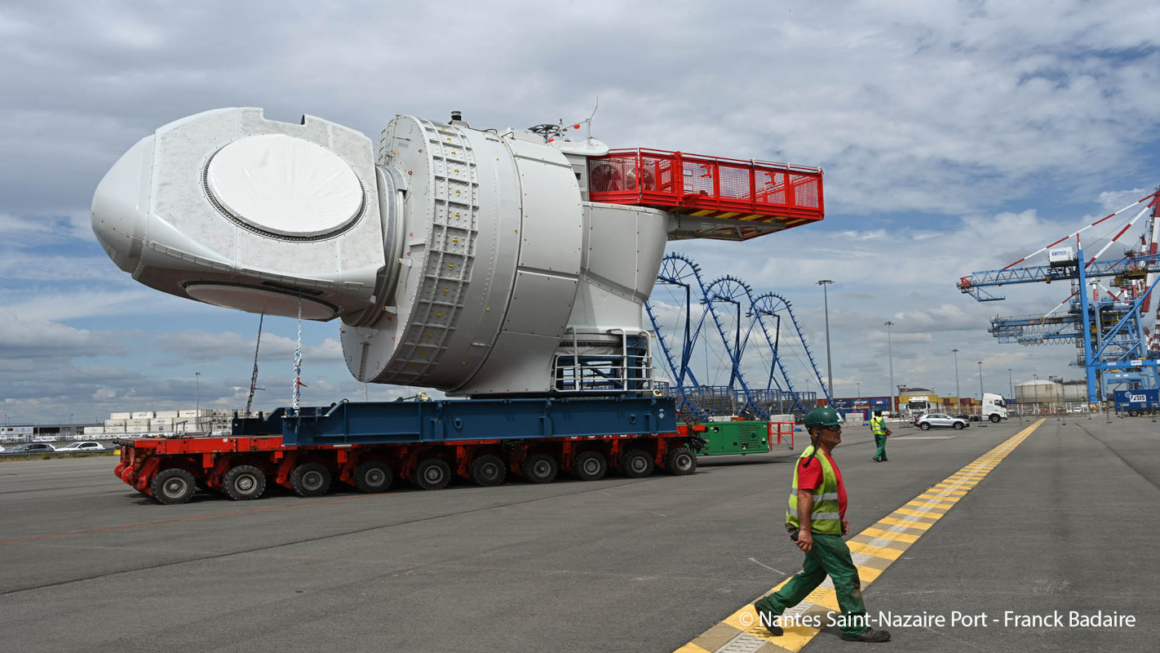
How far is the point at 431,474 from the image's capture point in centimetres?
1631

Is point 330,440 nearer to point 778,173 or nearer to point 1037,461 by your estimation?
point 778,173

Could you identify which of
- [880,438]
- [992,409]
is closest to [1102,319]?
[992,409]

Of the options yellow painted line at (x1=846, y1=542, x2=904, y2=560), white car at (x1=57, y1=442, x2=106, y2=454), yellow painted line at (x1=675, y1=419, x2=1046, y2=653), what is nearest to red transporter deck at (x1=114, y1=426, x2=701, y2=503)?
yellow painted line at (x1=675, y1=419, x2=1046, y2=653)

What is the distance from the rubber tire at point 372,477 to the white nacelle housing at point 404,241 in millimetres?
1869

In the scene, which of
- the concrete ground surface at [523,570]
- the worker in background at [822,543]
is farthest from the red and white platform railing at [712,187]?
the worker in background at [822,543]

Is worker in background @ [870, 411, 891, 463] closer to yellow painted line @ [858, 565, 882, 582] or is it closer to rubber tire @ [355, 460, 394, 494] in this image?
rubber tire @ [355, 460, 394, 494]

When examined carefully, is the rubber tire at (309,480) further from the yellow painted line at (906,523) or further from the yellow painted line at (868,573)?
the yellow painted line at (868,573)

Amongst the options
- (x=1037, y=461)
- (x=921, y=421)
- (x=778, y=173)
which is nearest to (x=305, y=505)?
(x=778, y=173)

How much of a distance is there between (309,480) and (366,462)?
3.79 ft

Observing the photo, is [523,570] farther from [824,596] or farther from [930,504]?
Answer: [930,504]

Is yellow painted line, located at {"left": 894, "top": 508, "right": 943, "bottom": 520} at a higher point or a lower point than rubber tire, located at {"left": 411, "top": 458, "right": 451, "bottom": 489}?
lower

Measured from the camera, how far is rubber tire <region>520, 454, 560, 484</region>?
17.2 meters

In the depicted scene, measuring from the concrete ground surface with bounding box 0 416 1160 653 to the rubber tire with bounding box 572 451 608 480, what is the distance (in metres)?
3.56

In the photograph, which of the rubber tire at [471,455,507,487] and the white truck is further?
the white truck
